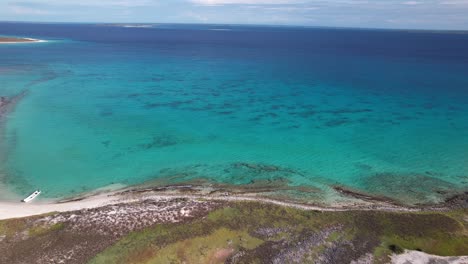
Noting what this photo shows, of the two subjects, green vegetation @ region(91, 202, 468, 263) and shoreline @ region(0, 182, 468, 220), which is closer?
green vegetation @ region(91, 202, 468, 263)

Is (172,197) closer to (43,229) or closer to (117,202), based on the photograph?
(117,202)

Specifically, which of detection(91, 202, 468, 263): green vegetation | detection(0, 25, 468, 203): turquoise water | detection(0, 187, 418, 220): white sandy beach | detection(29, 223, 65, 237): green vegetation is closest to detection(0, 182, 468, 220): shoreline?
detection(0, 187, 418, 220): white sandy beach

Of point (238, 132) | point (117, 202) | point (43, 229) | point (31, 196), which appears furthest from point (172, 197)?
point (238, 132)

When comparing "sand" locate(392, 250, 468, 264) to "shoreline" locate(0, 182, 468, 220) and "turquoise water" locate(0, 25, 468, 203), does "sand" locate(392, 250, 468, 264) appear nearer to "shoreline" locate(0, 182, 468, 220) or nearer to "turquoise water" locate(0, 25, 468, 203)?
"shoreline" locate(0, 182, 468, 220)

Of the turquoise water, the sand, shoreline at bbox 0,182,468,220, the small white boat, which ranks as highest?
the turquoise water

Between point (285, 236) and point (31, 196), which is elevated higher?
point (285, 236)

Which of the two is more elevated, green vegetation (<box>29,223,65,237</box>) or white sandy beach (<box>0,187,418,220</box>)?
green vegetation (<box>29,223,65,237</box>)

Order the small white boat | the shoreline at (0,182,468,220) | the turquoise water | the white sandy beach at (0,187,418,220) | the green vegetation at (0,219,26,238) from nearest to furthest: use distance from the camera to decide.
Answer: the green vegetation at (0,219,26,238) < the white sandy beach at (0,187,418,220) < the shoreline at (0,182,468,220) < the small white boat < the turquoise water
